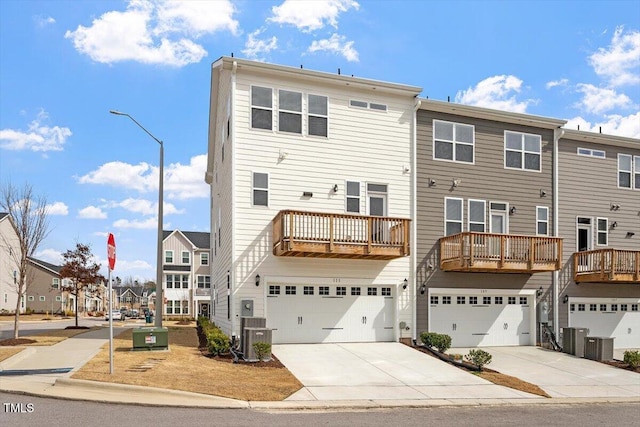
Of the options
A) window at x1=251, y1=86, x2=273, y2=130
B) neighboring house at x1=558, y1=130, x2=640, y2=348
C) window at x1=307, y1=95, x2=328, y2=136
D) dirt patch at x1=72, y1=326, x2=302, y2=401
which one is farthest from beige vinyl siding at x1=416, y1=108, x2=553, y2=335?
dirt patch at x1=72, y1=326, x2=302, y2=401

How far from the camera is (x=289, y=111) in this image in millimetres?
19047

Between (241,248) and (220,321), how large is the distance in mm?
4719

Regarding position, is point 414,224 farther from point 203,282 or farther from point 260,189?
point 203,282

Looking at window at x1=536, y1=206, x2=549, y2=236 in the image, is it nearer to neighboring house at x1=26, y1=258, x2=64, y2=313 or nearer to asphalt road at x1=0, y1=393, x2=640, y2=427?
asphalt road at x1=0, y1=393, x2=640, y2=427

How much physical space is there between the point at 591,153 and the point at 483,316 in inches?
343

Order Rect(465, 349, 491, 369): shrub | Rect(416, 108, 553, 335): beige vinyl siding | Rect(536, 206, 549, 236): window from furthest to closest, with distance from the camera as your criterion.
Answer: Rect(536, 206, 549, 236): window, Rect(416, 108, 553, 335): beige vinyl siding, Rect(465, 349, 491, 369): shrub

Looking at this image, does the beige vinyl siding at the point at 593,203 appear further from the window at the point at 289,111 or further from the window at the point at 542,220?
the window at the point at 289,111

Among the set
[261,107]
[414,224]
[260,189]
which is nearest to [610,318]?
[414,224]

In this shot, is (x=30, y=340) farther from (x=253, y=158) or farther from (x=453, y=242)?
(x=453, y=242)

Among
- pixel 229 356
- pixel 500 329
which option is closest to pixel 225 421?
pixel 229 356

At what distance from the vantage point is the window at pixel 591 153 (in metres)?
23.4

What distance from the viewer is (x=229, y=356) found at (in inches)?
624

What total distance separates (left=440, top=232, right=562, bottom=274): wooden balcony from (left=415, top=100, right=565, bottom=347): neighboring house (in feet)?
0.12

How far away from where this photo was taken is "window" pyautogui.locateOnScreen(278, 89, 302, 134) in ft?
62.1
